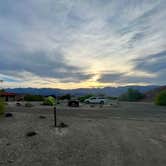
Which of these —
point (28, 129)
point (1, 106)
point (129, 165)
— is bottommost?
point (129, 165)

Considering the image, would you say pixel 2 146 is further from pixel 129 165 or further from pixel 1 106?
pixel 1 106

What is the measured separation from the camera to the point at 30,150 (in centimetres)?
931

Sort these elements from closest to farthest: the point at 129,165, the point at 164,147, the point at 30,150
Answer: the point at 129,165 < the point at 30,150 < the point at 164,147

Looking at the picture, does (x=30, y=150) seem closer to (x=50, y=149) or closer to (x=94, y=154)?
(x=50, y=149)

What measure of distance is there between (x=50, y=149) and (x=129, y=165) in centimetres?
331

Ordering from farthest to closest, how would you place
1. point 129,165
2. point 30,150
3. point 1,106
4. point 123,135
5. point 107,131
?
point 1,106, point 107,131, point 123,135, point 30,150, point 129,165

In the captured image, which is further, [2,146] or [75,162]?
[2,146]

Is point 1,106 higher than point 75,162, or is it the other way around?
point 1,106

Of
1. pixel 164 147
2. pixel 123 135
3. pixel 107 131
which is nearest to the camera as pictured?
pixel 164 147

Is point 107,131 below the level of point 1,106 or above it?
below

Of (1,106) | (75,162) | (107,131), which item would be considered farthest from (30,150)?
(1,106)

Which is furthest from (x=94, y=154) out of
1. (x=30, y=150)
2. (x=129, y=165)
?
(x=30, y=150)

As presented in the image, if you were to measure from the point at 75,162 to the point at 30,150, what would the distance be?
2.16m

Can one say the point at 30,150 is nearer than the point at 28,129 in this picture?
Yes
